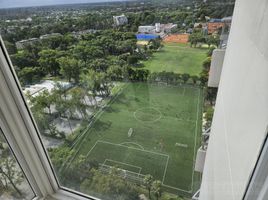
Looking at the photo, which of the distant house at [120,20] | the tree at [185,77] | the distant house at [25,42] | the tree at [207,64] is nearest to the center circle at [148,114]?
the tree at [185,77]

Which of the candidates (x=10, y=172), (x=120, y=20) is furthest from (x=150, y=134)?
(x=10, y=172)

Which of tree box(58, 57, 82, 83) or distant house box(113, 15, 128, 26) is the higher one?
distant house box(113, 15, 128, 26)

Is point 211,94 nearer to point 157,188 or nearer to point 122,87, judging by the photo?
point 122,87

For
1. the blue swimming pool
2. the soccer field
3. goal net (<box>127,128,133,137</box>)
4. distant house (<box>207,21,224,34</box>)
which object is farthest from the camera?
goal net (<box>127,128,133,137</box>)

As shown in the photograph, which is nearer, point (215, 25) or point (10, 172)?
point (215, 25)

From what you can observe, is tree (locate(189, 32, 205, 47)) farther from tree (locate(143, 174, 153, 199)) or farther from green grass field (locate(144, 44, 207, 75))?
tree (locate(143, 174, 153, 199))

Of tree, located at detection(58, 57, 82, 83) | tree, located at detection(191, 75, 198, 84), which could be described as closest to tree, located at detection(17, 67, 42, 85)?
tree, located at detection(58, 57, 82, 83)
